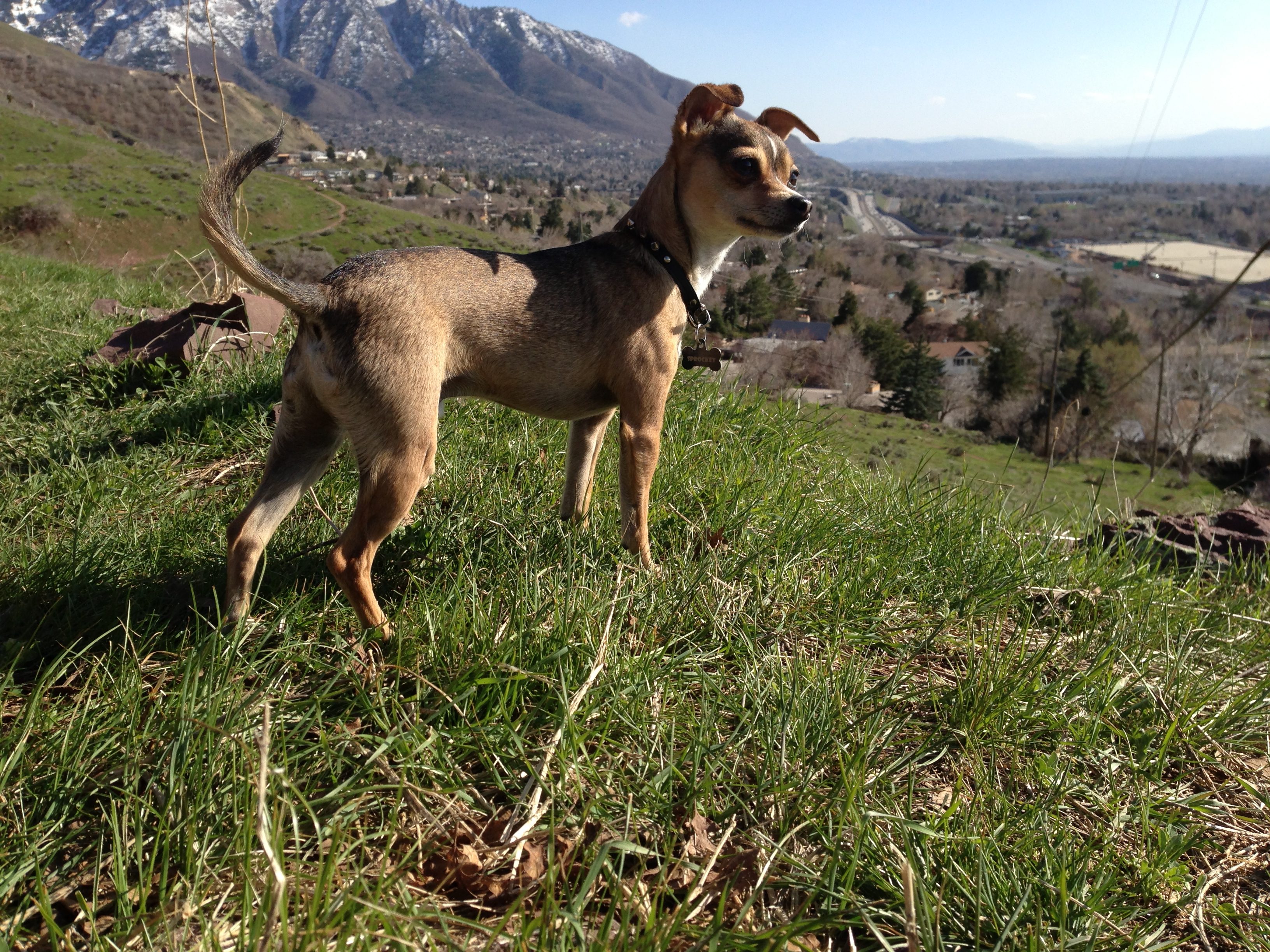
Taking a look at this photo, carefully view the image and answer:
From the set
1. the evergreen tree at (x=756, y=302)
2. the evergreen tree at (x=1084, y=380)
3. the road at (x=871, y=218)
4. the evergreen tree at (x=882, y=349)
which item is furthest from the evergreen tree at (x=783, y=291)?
the road at (x=871, y=218)

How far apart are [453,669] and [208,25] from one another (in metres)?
5.36

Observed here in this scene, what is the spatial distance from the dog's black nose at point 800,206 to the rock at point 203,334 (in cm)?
391

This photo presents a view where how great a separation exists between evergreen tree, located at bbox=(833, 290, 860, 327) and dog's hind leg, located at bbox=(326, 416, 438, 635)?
67.7 feet

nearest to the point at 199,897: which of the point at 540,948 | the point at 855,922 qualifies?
the point at 540,948

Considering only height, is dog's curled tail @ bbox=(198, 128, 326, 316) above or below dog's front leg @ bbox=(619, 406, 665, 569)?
above

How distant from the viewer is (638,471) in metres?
3.46

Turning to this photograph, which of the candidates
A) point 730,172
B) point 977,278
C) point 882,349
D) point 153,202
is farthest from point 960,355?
point 730,172

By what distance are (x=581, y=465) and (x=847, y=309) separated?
2328cm

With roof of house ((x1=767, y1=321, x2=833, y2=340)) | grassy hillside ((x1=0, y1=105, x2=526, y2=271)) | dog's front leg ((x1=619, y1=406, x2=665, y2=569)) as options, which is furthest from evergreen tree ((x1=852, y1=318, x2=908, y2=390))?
dog's front leg ((x1=619, y1=406, x2=665, y2=569))

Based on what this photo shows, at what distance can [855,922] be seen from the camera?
6.25 feet

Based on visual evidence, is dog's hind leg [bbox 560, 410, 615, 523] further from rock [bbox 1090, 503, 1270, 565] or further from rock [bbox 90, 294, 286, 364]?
rock [bbox 1090, 503, 1270, 565]

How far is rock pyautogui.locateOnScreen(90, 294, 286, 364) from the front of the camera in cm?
516

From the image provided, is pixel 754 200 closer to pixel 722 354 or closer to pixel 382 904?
pixel 722 354

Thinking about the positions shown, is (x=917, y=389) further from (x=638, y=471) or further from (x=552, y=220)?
(x=638, y=471)
